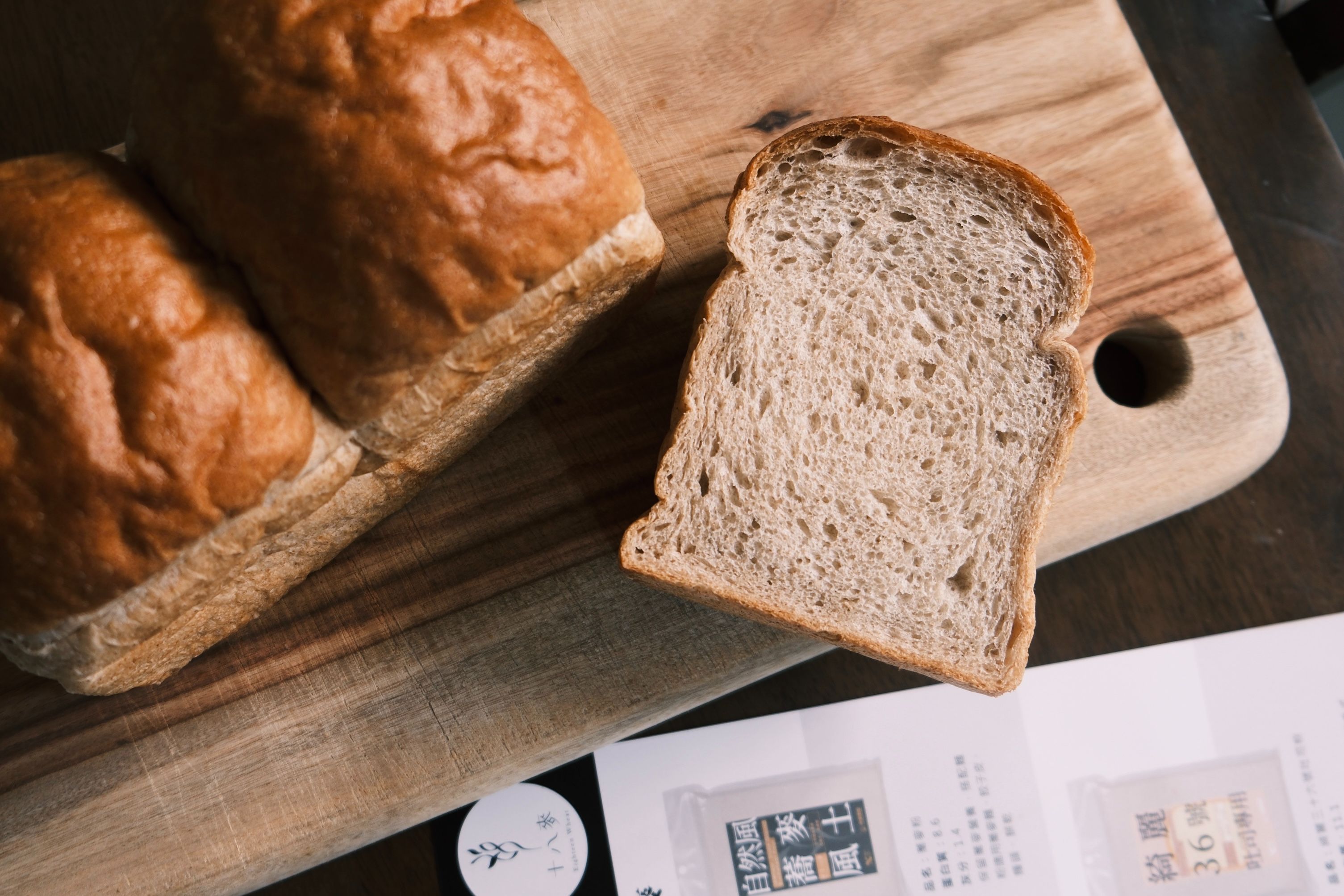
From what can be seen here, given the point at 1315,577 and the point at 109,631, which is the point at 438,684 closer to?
the point at 109,631

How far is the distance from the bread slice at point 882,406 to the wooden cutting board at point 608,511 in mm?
204

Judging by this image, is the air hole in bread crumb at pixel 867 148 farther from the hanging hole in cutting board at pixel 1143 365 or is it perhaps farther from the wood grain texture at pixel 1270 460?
the wood grain texture at pixel 1270 460

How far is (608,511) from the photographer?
1964mm

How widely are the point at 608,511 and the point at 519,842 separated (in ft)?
2.50

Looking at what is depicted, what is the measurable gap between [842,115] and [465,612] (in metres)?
1.39

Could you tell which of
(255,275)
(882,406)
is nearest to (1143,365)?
(882,406)

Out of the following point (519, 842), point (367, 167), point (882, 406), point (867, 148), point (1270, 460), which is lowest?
point (519, 842)

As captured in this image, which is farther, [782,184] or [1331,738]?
[1331,738]

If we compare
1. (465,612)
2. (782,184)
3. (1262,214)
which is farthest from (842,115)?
(465,612)

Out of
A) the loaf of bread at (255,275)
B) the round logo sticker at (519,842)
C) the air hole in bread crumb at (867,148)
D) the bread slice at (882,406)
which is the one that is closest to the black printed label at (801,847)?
the round logo sticker at (519,842)

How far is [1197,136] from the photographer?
7.75 feet

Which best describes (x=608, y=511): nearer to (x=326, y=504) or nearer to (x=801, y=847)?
(x=326, y=504)

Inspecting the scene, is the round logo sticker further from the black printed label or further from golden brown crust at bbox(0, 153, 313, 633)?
golden brown crust at bbox(0, 153, 313, 633)

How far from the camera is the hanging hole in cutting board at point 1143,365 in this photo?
6.95ft
